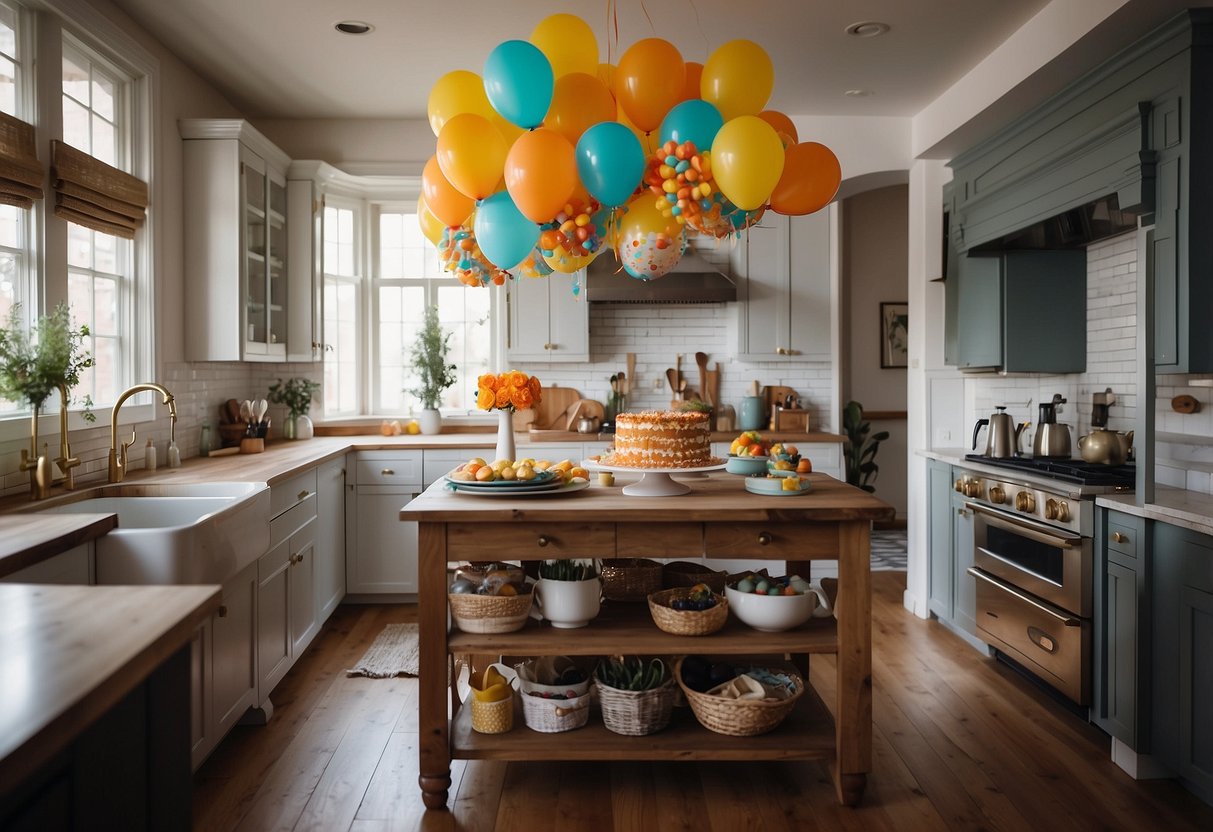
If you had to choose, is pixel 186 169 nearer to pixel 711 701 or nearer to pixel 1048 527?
pixel 711 701

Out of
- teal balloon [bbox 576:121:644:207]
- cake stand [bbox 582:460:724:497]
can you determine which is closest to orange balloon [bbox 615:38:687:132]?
teal balloon [bbox 576:121:644:207]

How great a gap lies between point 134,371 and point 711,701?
293 cm

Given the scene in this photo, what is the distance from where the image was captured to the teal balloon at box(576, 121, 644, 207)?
251 centimetres

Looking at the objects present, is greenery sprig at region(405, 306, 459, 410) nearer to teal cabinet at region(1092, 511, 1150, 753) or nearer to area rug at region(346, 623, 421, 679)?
area rug at region(346, 623, 421, 679)

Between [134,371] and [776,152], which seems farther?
[134,371]

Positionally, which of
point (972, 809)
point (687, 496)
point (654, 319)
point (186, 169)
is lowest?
point (972, 809)

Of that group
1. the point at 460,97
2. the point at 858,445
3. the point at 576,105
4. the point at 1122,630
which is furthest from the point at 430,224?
the point at 858,445

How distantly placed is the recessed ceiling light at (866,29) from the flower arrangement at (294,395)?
11.8 ft

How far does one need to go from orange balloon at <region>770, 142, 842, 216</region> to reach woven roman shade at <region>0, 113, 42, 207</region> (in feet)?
8.19

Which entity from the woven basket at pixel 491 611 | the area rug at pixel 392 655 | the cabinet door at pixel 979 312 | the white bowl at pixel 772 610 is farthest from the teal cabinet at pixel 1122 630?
Result: the area rug at pixel 392 655

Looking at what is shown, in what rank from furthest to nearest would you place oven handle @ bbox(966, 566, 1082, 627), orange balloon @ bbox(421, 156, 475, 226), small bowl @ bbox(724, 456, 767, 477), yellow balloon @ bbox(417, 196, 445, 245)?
small bowl @ bbox(724, 456, 767, 477) < oven handle @ bbox(966, 566, 1082, 627) < yellow balloon @ bbox(417, 196, 445, 245) < orange balloon @ bbox(421, 156, 475, 226)

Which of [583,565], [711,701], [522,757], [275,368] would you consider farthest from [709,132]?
[275,368]

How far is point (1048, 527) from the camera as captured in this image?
3.46 metres

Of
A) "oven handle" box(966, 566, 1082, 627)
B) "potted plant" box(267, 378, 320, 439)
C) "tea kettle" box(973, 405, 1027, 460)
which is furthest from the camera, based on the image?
"potted plant" box(267, 378, 320, 439)
